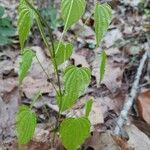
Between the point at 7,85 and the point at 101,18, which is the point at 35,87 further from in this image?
the point at 101,18

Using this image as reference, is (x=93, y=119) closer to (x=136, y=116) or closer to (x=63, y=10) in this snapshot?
(x=136, y=116)

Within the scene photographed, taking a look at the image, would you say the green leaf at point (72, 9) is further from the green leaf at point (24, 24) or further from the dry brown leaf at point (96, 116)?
the dry brown leaf at point (96, 116)

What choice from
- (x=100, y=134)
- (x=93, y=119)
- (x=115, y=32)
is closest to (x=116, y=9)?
(x=115, y=32)

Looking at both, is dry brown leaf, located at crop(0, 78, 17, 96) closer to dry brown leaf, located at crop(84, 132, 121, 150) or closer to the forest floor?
the forest floor

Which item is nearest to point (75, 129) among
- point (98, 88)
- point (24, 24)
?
point (24, 24)

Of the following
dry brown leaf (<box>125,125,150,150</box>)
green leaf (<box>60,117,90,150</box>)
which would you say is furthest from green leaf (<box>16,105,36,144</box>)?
dry brown leaf (<box>125,125,150,150</box>)

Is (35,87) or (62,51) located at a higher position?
(62,51)
